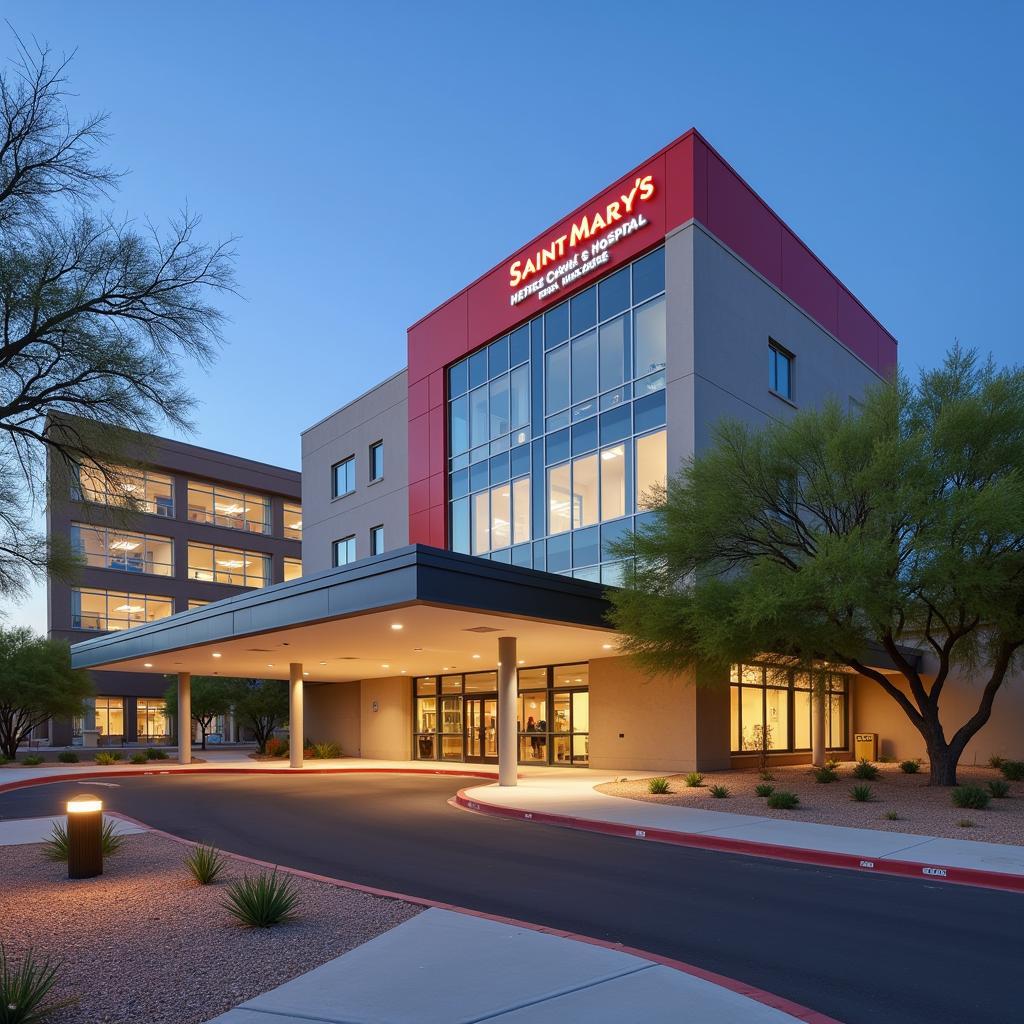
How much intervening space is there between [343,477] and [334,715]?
1040 cm

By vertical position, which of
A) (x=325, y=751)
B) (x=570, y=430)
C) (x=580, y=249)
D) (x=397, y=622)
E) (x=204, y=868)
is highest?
(x=580, y=249)

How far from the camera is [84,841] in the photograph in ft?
34.2

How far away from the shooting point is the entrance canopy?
18188mm

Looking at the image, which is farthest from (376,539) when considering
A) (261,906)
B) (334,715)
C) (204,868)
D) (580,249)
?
(261,906)

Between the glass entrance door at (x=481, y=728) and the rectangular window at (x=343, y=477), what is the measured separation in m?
11.3

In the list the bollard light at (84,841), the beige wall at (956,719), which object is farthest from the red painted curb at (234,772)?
the bollard light at (84,841)

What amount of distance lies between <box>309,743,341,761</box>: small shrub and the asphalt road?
2040cm

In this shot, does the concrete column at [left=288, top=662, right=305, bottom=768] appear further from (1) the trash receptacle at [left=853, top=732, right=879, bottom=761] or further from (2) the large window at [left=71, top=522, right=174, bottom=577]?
(2) the large window at [left=71, top=522, right=174, bottom=577]

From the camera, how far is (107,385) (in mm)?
12477

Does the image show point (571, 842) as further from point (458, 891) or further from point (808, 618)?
point (808, 618)

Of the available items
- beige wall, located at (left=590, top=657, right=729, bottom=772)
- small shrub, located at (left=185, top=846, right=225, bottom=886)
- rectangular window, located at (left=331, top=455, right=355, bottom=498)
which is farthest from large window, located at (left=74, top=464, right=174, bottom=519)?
rectangular window, located at (left=331, top=455, right=355, bottom=498)

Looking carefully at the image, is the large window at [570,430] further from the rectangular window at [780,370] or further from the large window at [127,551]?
the large window at [127,551]

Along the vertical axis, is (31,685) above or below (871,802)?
above

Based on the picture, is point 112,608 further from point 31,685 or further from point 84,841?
point 84,841
